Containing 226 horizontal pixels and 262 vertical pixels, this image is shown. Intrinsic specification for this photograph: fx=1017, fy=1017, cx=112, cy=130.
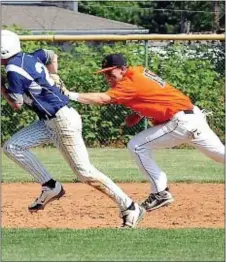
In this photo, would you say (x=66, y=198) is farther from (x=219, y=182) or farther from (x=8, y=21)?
(x=8, y=21)

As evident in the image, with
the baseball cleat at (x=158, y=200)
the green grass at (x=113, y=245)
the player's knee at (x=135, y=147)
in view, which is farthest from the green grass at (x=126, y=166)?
the green grass at (x=113, y=245)

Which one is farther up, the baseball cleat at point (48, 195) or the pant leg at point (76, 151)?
the pant leg at point (76, 151)

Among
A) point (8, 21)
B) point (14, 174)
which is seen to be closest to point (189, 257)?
point (14, 174)

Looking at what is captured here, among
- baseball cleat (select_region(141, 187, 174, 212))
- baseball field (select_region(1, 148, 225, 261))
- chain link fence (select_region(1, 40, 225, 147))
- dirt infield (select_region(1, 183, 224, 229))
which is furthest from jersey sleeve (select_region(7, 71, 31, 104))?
chain link fence (select_region(1, 40, 225, 147))

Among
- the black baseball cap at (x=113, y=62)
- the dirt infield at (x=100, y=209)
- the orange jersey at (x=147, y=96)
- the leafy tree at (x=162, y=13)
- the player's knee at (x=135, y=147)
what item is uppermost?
the black baseball cap at (x=113, y=62)

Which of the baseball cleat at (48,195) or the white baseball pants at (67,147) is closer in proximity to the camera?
the white baseball pants at (67,147)

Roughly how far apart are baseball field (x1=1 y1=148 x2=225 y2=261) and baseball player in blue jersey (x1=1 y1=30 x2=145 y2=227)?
42 cm

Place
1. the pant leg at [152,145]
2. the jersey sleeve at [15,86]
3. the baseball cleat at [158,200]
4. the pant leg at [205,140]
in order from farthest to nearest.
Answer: the baseball cleat at [158,200] < the pant leg at [152,145] < the pant leg at [205,140] < the jersey sleeve at [15,86]

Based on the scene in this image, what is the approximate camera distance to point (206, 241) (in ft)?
30.3

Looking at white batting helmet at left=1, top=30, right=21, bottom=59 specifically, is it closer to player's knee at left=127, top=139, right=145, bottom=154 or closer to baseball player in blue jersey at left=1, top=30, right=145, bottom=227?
baseball player in blue jersey at left=1, top=30, right=145, bottom=227

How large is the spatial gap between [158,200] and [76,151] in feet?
3.76

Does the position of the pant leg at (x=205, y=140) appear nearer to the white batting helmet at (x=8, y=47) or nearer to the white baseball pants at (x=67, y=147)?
the white baseball pants at (x=67, y=147)

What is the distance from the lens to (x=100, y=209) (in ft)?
40.5

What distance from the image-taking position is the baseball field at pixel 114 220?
8555mm
